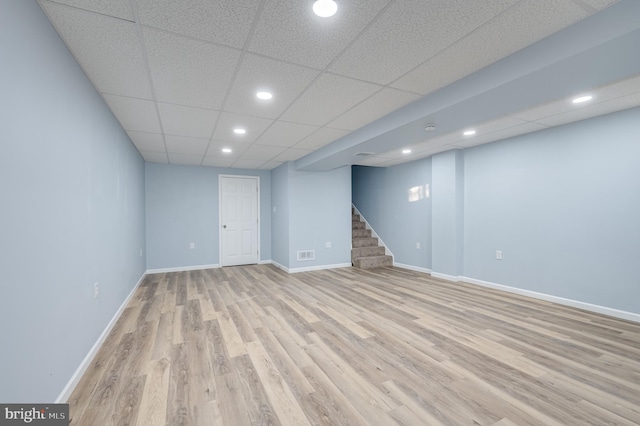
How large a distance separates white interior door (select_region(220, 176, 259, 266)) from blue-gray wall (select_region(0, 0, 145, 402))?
3823mm

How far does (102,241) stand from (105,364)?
109 centimetres

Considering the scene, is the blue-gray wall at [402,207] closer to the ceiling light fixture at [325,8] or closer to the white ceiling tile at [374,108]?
the white ceiling tile at [374,108]

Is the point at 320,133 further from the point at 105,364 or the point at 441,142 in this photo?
the point at 105,364

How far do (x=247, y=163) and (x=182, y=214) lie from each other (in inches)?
72.8

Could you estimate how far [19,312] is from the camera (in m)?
1.30

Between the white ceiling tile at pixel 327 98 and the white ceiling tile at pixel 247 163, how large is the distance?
2.63m

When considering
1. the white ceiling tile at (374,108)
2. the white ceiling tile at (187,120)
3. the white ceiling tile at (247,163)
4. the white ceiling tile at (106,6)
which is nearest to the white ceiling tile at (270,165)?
the white ceiling tile at (247,163)

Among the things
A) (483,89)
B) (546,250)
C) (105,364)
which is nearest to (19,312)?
(105,364)

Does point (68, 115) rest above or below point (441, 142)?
below

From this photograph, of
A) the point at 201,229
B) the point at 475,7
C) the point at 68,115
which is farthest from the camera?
the point at 201,229

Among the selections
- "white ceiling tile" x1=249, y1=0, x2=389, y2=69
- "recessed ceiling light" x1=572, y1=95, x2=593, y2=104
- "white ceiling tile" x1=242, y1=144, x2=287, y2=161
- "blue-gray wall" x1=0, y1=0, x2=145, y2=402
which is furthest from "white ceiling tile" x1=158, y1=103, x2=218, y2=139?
"recessed ceiling light" x1=572, y1=95, x2=593, y2=104

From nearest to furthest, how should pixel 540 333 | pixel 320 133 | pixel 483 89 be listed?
pixel 483 89 < pixel 540 333 < pixel 320 133

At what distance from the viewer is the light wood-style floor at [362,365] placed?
1.69 metres

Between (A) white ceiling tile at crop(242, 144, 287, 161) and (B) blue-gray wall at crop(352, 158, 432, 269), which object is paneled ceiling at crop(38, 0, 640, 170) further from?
(B) blue-gray wall at crop(352, 158, 432, 269)
